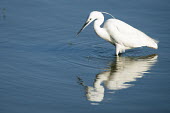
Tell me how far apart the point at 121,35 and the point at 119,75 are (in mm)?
1881

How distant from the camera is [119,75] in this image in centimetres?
942

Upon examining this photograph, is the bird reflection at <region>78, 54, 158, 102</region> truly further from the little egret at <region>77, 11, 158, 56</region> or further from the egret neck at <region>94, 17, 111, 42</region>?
the egret neck at <region>94, 17, 111, 42</region>

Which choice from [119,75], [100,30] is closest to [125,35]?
[100,30]

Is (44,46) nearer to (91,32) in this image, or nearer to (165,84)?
(91,32)

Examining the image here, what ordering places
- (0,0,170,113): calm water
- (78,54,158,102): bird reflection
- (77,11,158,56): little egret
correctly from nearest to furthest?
(0,0,170,113): calm water, (78,54,158,102): bird reflection, (77,11,158,56): little egret

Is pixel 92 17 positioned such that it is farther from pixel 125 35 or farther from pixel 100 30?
pixel 125 35

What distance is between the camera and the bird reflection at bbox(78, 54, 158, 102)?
840 cm

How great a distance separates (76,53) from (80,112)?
11.9 feet

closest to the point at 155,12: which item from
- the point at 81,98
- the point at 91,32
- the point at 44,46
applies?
the point at 91,32

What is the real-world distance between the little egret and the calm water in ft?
0.90

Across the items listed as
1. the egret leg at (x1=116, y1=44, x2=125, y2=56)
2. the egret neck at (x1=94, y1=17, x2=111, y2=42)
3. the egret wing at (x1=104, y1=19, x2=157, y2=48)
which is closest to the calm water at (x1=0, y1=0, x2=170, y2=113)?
the egret leg at (x1=116, y1=44, x2=125, y2=56)

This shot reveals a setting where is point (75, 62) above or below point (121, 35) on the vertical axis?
below

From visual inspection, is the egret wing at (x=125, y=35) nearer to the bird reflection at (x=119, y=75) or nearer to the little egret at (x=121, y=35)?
the little egret at (x=121, y=35)

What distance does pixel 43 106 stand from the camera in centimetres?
757
